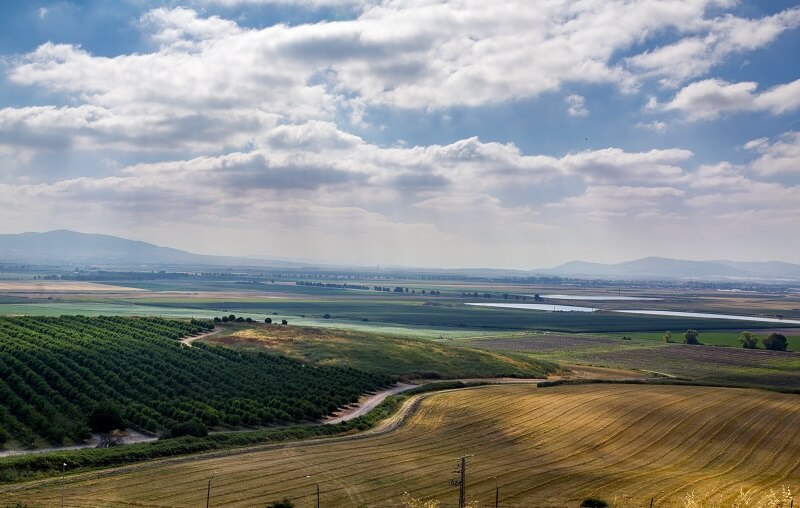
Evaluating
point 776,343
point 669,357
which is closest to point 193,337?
point 669,357

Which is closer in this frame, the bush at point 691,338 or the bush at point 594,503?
the bush at point 594,503

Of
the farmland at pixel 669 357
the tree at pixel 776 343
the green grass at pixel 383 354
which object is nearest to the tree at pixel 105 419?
the green grass at pixel 383 354

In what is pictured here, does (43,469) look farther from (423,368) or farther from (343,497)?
(423,368)

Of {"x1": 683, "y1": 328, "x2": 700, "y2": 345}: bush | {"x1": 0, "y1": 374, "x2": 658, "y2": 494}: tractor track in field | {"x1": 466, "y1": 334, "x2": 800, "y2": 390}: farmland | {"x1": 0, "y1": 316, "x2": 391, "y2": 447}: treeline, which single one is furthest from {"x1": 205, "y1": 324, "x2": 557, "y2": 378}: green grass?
{"x1": 683, "y1": 328, "x2": 700, "y2": 345}: bush

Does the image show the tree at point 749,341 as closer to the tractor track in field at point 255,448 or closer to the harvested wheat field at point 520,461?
the harvested wheat field at point 520,461

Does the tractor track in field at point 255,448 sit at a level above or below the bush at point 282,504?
below

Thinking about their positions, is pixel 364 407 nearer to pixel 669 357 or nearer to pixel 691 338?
pixel 669 357
